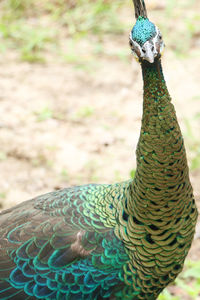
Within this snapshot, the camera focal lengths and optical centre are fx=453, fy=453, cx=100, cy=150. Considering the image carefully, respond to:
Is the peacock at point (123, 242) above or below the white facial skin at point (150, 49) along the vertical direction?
below

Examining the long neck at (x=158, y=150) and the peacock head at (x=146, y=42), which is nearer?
the peacock head at (x=146, y=42)

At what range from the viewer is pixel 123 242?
92.0 inches

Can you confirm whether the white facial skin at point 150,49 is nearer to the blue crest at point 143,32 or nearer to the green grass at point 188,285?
the blue crest at point 143,32

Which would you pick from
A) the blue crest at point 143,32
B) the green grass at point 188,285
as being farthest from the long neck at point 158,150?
the green grass at point 188,285

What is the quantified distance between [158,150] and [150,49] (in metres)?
0.49

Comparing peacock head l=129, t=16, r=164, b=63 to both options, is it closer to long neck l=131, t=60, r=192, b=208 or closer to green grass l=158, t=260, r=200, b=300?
long neck l=131, t=60, r=192, b=208

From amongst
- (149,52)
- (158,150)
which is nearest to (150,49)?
(149,52)

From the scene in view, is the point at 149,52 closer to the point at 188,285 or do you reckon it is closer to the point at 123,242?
the point at 123,242

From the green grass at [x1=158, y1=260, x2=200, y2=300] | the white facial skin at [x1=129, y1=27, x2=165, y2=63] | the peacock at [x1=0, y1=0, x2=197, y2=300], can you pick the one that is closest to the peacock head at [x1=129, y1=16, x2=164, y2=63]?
the white facial skin at [x1=129, y1=27, x2=165, y2=63]

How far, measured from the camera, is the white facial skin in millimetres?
1963

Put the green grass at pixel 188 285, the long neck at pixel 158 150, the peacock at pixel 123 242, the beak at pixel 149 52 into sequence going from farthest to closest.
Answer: the green grass at pixel 188 285 → the peacock at pixel 123 242 → the long neck at pixel 158 150 → the beak at pixel 149 52

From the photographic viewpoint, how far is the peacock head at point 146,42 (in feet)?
6.47

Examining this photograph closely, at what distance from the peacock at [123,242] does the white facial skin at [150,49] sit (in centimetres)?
28

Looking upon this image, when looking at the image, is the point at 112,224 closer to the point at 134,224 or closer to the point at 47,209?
the point at 134,224
